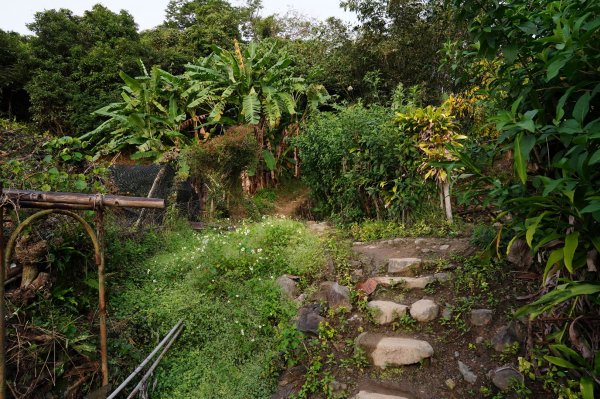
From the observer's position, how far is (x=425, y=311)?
126 inches

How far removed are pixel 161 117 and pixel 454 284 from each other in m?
6.25

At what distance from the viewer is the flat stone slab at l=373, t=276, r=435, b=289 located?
3566mm

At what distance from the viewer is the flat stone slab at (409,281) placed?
3.57m

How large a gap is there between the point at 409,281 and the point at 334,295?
741 mm

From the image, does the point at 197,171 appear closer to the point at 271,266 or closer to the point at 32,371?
the point at 271,266

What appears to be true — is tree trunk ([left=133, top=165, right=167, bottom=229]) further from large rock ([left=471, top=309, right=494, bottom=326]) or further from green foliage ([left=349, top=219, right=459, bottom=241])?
large rock ([left=471, top=309, right=494, bottom=326])

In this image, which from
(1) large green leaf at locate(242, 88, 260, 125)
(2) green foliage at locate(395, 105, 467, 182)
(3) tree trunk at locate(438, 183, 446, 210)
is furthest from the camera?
(1) large green leaf at locate(242, 88, 260, 125)

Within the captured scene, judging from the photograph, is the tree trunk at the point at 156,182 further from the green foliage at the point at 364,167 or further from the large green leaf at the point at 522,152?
the large green leaf at the point at 522,152

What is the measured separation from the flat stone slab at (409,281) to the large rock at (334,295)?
38cm

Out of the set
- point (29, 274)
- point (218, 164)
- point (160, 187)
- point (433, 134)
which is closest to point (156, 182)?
point (160, 187)

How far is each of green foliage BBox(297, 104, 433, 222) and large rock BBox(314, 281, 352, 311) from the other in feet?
5.55

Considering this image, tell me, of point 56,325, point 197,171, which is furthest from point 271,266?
point 197,171

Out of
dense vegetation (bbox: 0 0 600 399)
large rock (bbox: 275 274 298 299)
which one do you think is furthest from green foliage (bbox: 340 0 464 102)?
large rock (bbox: 275 274 298 299)

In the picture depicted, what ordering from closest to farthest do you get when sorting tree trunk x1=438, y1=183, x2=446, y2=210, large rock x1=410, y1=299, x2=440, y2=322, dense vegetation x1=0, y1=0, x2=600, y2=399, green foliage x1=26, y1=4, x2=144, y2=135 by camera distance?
dense vegetation x1=0, y1=0, x2=600, y2=399 → large rock x1=410, y1=299, x2=440, y2=322 → tree trunk x1=438, y1=183, x2=446, y2=210 → green foliage x1=26, y1=4, x2=144, y2=135
